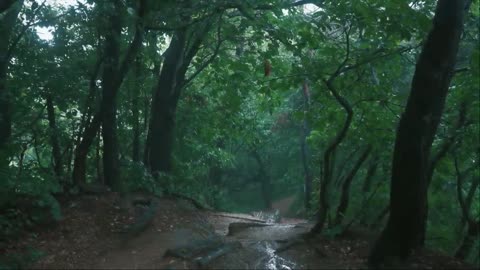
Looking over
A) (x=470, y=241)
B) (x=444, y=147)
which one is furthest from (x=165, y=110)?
(x=470, y=241)

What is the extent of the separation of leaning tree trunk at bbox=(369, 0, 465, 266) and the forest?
0.02m

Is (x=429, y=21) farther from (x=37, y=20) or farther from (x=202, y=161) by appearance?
(x=202, y=161)

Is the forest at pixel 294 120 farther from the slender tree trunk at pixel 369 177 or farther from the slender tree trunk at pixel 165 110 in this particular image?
the slender tree trunk at pixel 165 110

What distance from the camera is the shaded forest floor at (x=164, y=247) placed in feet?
22.2

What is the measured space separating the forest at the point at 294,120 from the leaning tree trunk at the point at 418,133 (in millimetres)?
16

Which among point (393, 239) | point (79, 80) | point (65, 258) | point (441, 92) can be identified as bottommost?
point (65, 258)

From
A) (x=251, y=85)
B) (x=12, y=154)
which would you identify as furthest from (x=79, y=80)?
(x=251, y=85)

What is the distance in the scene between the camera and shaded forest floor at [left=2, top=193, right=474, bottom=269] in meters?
6.77

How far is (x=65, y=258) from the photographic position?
749cm

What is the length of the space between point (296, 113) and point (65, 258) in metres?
4.65

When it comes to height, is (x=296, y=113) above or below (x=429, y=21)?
below

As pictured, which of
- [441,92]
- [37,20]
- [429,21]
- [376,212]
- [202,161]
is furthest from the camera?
Result: [202,161]

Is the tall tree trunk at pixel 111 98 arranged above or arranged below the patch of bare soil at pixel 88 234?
above

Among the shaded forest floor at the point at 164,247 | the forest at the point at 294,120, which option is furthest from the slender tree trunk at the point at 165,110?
the shaded forest floor at the point at 164,247
